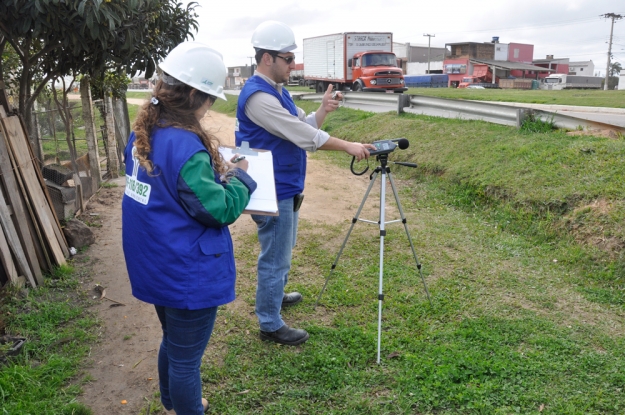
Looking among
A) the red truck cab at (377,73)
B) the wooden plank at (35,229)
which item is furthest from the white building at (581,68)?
the wooden plank at (35,229)

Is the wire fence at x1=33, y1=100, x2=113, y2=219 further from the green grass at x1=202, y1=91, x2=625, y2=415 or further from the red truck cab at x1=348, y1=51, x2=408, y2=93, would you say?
the red truck cab at x1=348, y1=51, x2=408, y2=93

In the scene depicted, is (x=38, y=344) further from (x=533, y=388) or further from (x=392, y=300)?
(x=533, y=388)

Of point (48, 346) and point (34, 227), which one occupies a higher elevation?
point (34, 227)

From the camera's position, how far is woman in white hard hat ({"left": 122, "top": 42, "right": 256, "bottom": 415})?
2199mm

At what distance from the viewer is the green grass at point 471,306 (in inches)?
127

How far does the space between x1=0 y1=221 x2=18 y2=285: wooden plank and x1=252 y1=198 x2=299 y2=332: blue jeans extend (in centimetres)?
222

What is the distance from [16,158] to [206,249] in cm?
334

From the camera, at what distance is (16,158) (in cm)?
468

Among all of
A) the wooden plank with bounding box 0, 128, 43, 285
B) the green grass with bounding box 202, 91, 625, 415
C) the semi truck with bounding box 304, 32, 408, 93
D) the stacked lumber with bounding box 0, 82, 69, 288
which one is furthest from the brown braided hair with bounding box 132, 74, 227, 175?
the semi truck with bounding box 304, 32, 408, 93

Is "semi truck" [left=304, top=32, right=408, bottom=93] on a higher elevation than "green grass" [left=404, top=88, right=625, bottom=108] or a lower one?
higher

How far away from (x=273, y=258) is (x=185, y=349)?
1335mm

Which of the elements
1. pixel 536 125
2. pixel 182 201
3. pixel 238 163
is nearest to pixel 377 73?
pixel 536 125

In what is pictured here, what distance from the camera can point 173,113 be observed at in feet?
7.54

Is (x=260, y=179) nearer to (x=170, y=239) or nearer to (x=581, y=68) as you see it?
(x=170, y=239)
